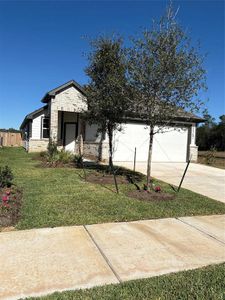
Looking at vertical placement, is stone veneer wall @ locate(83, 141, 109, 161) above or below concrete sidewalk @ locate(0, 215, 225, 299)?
above

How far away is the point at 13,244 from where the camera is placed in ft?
13.3

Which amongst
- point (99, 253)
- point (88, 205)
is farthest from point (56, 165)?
point (99, 253)

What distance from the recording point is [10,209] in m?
5.54

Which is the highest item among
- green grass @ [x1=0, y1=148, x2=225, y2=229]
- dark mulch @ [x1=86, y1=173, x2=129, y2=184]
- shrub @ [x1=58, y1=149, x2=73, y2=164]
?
shrub @ [x1=58, y1=149, x2=73, y2=164]

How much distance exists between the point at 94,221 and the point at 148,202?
201 centimetres

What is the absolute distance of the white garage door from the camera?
17.2 meters

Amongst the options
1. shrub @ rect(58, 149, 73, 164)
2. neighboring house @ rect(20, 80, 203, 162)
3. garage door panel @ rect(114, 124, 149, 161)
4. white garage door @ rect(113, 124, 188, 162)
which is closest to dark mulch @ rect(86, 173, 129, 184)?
shrub @ rect(58, 149, 73, 164)

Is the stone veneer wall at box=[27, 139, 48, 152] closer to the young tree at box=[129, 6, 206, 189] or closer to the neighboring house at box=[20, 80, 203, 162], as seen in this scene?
the neighboring house at box=[20, 80, 203, 162]

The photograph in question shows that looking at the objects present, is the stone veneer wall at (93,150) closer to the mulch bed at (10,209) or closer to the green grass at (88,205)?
the green grass at (88,205)

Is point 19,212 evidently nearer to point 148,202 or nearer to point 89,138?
point 148,202

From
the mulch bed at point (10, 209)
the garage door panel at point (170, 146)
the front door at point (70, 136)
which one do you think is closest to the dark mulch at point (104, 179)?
the mulch bed at point (10, 209)

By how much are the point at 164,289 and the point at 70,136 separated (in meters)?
18.8

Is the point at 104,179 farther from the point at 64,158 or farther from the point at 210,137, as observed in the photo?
the point at 210,137

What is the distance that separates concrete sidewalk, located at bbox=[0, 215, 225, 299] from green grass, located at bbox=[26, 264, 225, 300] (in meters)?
0.15
